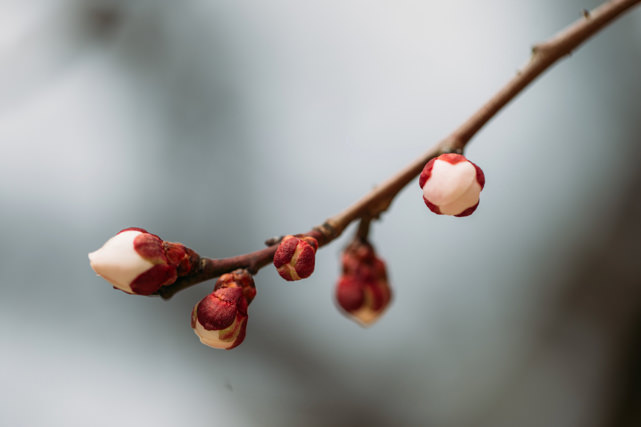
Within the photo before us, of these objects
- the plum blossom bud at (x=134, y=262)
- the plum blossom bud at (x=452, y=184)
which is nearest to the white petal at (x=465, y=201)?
the plum blossom bud at (x=452, y=184)

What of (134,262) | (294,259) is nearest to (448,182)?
(294,259)

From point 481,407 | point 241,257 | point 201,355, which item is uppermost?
point 241,257

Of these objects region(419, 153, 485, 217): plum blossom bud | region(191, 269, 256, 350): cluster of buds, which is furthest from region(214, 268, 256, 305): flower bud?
region(419, 153, 485, 217): plum blossom bud

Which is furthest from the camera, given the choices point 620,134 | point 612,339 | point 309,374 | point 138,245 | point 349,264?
point 309,374

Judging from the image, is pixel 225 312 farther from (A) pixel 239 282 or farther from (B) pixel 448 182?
(B) pixel 448 182

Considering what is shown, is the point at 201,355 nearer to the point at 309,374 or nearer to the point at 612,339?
the point at 309,374

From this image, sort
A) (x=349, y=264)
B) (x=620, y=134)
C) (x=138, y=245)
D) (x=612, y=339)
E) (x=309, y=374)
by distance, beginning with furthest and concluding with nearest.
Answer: (x=309, y=374) → (x=620, y=134) → (x=612, y=339) → (x=349, y=264) → (x=138, y=245)

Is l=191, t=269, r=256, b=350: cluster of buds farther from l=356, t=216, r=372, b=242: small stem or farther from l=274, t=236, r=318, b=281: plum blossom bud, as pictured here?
l=356, t=216, r=372, b=242: small stem

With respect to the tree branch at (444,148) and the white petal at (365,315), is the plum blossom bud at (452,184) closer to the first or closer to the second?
the tree branch at (444,148)

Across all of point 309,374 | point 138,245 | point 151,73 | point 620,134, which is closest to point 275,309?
point 309,374
